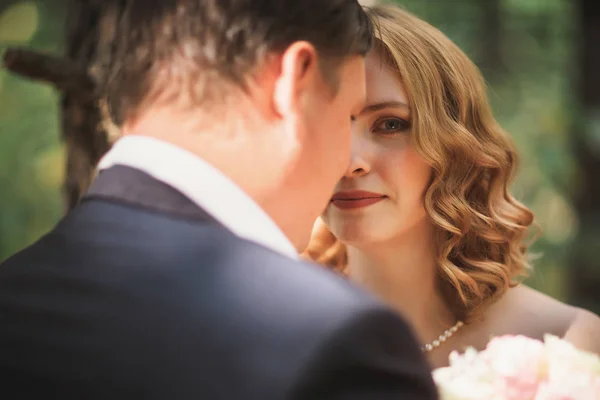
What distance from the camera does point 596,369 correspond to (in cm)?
160

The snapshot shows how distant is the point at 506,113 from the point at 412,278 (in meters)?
3.44

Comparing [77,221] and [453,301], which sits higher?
[77,221]

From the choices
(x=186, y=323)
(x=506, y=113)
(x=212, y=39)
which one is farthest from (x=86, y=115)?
(x=506, y=113)

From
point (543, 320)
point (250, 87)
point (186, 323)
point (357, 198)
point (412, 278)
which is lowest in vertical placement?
point (543, 320)

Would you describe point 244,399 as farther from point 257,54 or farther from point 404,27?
point 404,27

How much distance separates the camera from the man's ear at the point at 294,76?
1.27 metres

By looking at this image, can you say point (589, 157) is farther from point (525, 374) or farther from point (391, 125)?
point (525, 374)

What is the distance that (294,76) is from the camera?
128 centimetres

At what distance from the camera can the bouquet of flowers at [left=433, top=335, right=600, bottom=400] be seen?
5.08 feet

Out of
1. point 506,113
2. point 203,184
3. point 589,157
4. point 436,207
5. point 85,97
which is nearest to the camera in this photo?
point 203,184

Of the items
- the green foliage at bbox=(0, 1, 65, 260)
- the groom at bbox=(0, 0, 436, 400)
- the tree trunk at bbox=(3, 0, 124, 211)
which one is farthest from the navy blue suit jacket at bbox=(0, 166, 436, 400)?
the green foliage at bbox=(0, 1, 65, 260)

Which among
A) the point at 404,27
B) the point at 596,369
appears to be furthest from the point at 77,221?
the point at 404,27

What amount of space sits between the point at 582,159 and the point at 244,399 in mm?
3577

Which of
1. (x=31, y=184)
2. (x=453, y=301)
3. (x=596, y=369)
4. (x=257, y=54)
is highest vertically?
(x=257, y=54)
